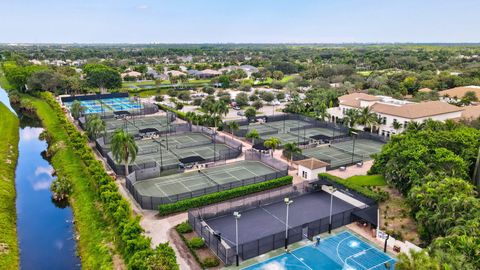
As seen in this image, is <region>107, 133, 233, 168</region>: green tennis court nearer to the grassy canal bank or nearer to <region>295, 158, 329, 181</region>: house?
the grassy canal bank

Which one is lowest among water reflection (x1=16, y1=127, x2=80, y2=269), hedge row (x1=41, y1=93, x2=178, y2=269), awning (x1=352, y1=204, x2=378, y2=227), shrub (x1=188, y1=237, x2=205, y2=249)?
water reflection (x1=16, y1=127, x2=80, y2=269)

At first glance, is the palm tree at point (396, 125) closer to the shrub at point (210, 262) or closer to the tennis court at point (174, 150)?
the tennis court at point (174, 150)

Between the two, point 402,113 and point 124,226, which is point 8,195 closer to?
point 124,226

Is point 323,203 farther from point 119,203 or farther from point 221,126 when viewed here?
point 221,126

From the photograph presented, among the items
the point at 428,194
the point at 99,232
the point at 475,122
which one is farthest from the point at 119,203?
the point at 475,122

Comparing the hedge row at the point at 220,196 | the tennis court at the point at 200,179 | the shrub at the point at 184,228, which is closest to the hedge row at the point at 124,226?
the shrub at the point at 184,228

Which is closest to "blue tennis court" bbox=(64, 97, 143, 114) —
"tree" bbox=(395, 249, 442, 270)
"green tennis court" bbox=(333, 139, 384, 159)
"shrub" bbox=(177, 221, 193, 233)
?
"green tennis court" bbox=(333, 139, 384, 159)

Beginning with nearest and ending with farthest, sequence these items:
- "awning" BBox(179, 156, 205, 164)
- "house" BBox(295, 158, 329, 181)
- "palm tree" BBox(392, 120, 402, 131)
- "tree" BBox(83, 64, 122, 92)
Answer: "house" BBox(295, 158, 329, 181) < "awning" BBox(179, 156, 205, 164) < "palm tree" BBox(392, 120, 402, 131) < "tree" BBox(83, 64, 122, 92)
